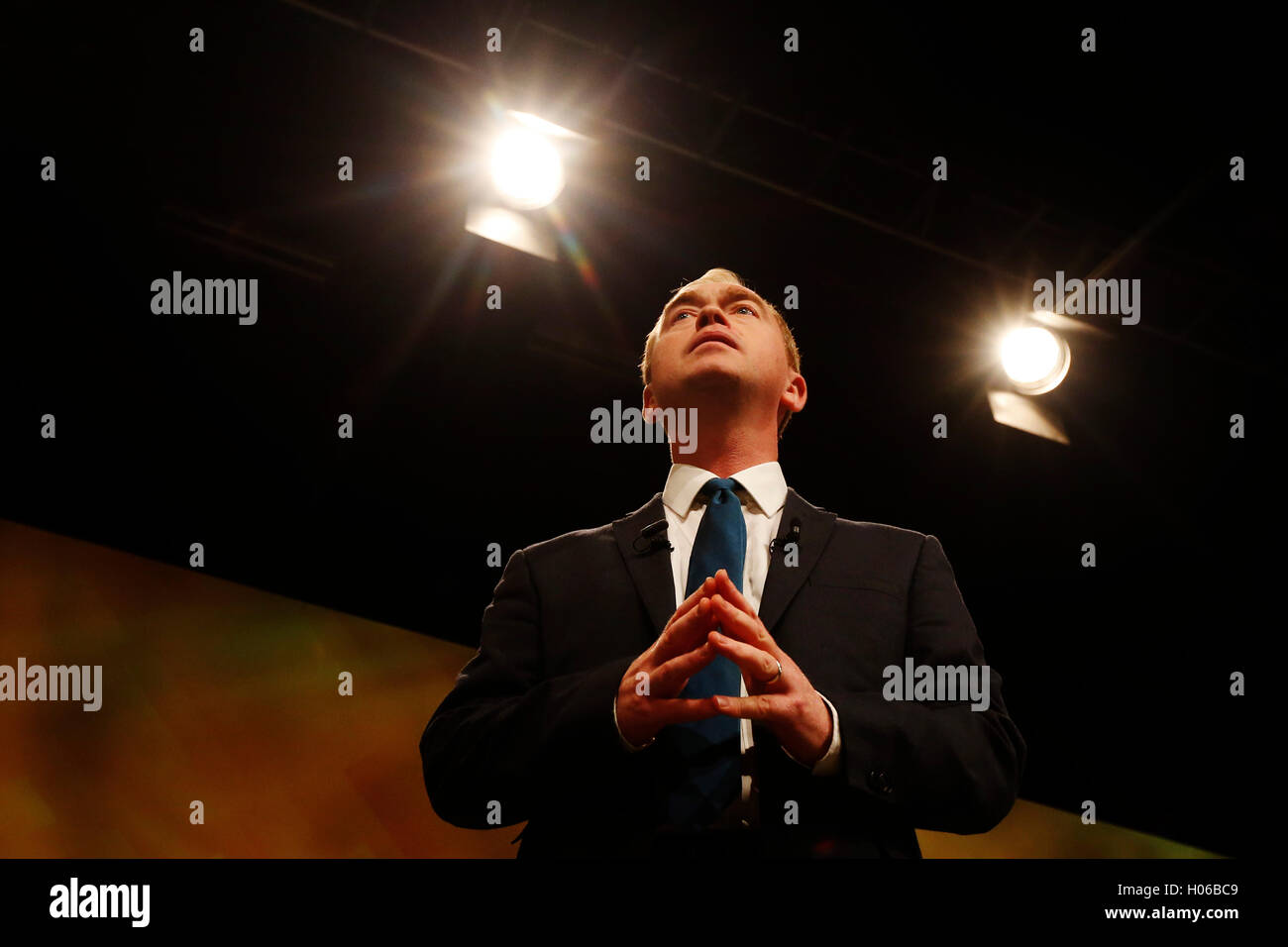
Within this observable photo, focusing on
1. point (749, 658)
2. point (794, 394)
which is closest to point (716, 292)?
point (794, 394)

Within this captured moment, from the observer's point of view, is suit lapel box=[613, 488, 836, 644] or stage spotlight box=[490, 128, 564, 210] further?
stage spotlight box=[490, 128, 564, 210]

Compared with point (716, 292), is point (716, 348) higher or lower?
lower

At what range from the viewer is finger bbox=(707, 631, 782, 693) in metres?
1.47

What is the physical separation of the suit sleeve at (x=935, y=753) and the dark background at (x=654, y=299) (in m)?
2.34

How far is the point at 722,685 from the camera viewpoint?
1716 millimetres

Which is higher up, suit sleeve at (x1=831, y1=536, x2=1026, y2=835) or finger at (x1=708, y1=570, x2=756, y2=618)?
finger at (x1=708, y1=570, x2=756, y2=618)

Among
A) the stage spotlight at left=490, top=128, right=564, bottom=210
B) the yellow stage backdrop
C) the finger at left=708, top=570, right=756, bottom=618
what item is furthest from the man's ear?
the yellow stage backdrop

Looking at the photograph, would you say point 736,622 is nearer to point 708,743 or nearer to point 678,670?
point 678,670

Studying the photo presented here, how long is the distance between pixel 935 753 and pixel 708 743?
1.22 feet

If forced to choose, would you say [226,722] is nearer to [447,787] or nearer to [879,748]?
[447,787]

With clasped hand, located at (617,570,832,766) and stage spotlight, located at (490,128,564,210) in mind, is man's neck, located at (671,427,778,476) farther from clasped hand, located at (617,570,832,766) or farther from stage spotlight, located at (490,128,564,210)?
stage spotlight, located at (490,128,564,210)

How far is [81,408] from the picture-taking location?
13.2ft

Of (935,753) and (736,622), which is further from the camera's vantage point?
(935,753)

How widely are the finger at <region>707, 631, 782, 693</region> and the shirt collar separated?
1.93 feet
